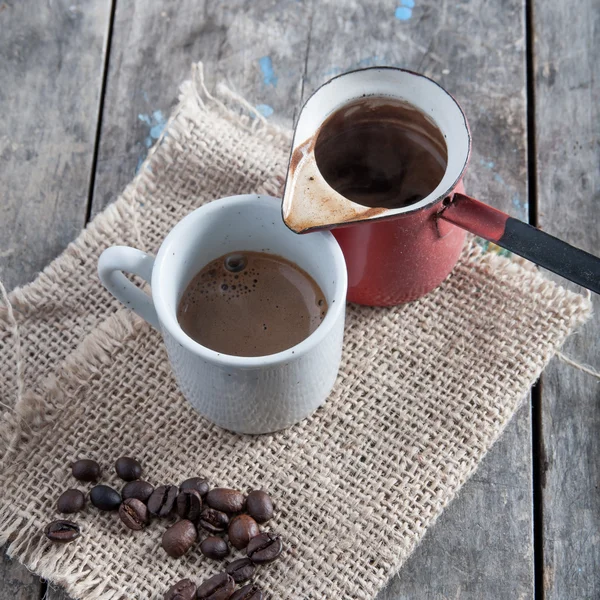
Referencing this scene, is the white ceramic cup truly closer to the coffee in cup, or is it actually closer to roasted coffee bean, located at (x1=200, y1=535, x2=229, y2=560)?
the coffee in cup

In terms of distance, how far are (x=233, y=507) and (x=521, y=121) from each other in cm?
76

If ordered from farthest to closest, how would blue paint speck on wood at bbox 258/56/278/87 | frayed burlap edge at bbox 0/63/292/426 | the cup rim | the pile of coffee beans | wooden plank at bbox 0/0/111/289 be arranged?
1. blue paint speck on wood at bbox 258/56/278/87
2. wooden plank at bbox 0/0/111/289
3. frayed burlap edge at bbox 0/63/292/426
4. the pile of coffee beans
5. the cup rim

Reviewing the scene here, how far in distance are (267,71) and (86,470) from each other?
0.71m

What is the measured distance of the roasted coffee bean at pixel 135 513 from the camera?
0.98 m

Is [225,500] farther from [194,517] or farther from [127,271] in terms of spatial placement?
[127,271]

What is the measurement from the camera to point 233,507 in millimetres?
992

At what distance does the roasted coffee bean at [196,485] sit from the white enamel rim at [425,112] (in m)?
0.37

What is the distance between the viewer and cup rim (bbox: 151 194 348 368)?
2.81 ft

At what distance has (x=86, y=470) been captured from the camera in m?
1.01

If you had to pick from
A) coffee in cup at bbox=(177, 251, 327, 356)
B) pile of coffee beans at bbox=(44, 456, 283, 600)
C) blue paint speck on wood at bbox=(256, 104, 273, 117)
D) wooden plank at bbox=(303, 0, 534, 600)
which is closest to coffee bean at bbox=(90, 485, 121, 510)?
pile of coffee beans at bbox=(44, 456, 283, 600)

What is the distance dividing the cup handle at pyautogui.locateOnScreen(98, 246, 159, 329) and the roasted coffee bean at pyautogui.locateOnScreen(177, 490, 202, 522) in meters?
0.22

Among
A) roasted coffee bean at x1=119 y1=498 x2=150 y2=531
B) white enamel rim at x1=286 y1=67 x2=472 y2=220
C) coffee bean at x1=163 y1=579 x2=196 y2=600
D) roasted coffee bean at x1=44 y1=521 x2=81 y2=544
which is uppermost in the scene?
white enamel rim at x1=286 y1=67 x2=472 y2=220

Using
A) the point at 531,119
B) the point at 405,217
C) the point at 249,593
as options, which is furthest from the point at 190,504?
the point at 531,119

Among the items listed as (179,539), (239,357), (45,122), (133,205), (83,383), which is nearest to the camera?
(239,357)
